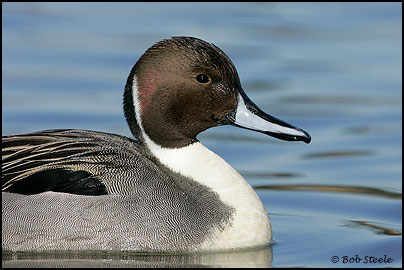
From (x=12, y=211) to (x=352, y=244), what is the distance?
2.25m

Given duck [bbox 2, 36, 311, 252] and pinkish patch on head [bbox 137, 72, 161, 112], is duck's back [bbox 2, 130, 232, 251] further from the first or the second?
pinkish patch on head [bbox 137, 72, 161, 112]

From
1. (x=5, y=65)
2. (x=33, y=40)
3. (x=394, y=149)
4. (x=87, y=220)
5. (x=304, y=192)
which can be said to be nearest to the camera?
(x=87, y=220)

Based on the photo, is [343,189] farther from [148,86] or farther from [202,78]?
[148,86]

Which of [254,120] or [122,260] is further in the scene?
[254,120]

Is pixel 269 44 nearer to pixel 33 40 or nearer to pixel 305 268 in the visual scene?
pixel 33 40

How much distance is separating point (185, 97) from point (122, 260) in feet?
3.72

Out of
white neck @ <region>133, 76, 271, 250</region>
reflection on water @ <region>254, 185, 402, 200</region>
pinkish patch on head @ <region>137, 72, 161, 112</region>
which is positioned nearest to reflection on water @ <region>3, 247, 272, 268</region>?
white neck @ <region>133, 76, 271, 250</region>

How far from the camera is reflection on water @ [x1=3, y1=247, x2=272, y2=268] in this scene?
753cm

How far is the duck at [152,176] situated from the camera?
24.9 feet

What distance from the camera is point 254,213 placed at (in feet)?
26.1

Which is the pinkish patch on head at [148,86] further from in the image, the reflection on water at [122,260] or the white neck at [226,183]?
the reflection on water at [122,260]

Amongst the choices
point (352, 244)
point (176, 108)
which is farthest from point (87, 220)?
point (352, 244)

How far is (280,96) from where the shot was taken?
1216 centimetres

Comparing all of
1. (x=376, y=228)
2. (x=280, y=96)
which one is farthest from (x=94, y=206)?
(x=280, y=96)
